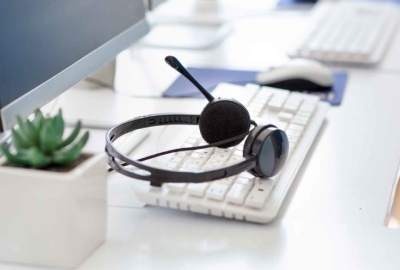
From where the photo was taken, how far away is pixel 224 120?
2.64ft

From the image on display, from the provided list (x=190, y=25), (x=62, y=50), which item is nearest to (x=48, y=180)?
(x=62, y=50)

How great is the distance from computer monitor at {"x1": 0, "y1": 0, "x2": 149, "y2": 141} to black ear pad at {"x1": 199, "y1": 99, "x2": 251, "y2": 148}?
0.56 feet

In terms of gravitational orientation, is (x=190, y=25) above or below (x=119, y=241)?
below

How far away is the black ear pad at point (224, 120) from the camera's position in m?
0.80

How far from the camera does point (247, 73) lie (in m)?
1.23

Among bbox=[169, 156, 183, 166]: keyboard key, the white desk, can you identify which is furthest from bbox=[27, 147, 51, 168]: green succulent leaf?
bbox=[169, 156, 183, 166]: keyboard key

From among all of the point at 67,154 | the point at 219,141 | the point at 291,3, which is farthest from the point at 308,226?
the point at 291,3

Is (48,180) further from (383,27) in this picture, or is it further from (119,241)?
(383,27)

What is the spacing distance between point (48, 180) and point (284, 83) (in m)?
0.62

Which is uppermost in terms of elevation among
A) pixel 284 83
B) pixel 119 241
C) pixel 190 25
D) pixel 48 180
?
pixel 48 180

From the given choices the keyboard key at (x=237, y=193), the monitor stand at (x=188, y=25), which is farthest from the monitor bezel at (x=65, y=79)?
the monitor stand at (x=188, y=25)

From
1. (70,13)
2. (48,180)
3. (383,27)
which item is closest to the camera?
(48,180)

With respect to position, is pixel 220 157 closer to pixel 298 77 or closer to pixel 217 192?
pixel 217 192

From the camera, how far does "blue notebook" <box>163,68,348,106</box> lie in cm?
111
